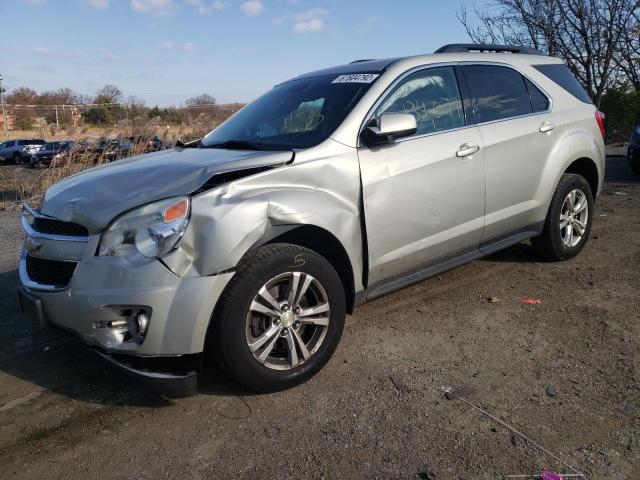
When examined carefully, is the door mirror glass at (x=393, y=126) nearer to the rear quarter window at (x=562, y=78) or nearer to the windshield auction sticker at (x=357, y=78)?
the windshield auction sticker at (x=357, y=78)

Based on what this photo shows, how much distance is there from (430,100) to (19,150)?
115 ft

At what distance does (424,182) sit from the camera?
3566 mm

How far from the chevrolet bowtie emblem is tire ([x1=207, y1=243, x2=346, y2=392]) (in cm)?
113

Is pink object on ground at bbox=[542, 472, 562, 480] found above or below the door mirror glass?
below

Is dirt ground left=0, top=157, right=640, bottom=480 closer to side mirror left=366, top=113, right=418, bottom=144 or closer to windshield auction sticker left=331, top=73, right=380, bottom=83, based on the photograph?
side mirror left=366, top=113, right=418, bottom=144

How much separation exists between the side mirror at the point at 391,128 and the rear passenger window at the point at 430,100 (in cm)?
22

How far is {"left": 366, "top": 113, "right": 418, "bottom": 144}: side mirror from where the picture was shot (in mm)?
3260

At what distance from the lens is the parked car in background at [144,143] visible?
9922mm

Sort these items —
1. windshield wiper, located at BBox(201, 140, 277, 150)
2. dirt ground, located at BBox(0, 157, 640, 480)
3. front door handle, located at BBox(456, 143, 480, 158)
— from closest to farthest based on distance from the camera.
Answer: dirt ground, located at BBox(0, 157, 640, 480), windshield wiper, located at BBox(201, 140, 277, 150), front door handle, located at BBox(456, 143, 480, 158)

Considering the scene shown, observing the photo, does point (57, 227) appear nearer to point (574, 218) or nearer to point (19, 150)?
point (574, 218)

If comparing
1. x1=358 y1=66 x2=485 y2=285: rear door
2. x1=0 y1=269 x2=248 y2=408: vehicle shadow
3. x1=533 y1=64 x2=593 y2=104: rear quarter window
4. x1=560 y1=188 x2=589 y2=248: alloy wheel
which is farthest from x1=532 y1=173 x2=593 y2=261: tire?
x1=0 y1=269 x2=248 y2=408: vehicle shadow

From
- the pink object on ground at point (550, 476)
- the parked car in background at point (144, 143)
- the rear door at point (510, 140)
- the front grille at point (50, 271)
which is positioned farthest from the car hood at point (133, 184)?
the parked car in background at point (144, 143)

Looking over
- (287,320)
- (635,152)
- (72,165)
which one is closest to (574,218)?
(287,320)

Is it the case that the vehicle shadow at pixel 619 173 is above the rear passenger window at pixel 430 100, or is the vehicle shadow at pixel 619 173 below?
below
